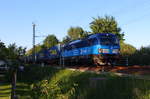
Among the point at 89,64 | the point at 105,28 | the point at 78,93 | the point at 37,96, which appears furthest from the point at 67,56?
the point at 78,93

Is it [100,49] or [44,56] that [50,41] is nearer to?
[44,56]

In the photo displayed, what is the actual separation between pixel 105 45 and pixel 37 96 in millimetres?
13605

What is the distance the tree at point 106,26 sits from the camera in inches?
2010

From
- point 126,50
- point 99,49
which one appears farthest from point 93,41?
point 126,50

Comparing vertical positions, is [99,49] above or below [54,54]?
below

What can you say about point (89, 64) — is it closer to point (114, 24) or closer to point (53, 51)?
point (53, 51)

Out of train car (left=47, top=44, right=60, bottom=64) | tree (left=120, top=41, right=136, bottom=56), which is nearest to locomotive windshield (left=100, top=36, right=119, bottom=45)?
tree (left=120, top=41, right=136, bottom=56)

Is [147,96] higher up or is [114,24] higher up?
[114,24]

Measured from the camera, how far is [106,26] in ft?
169

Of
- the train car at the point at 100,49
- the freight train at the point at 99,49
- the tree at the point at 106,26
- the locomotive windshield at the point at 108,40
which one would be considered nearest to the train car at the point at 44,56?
the tree at the point at 106,26

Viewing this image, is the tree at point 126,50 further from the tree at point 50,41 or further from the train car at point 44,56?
the tree at point 50,41

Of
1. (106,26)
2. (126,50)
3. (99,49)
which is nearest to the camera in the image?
(99,49)

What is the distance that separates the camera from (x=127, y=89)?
10562mm

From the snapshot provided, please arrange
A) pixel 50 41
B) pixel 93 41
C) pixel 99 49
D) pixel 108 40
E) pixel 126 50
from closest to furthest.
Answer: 1. pixel 99 49
2. pixel 93 41
3. pixel 108 40
4. pixel 126 50
5. pixel 50 41
